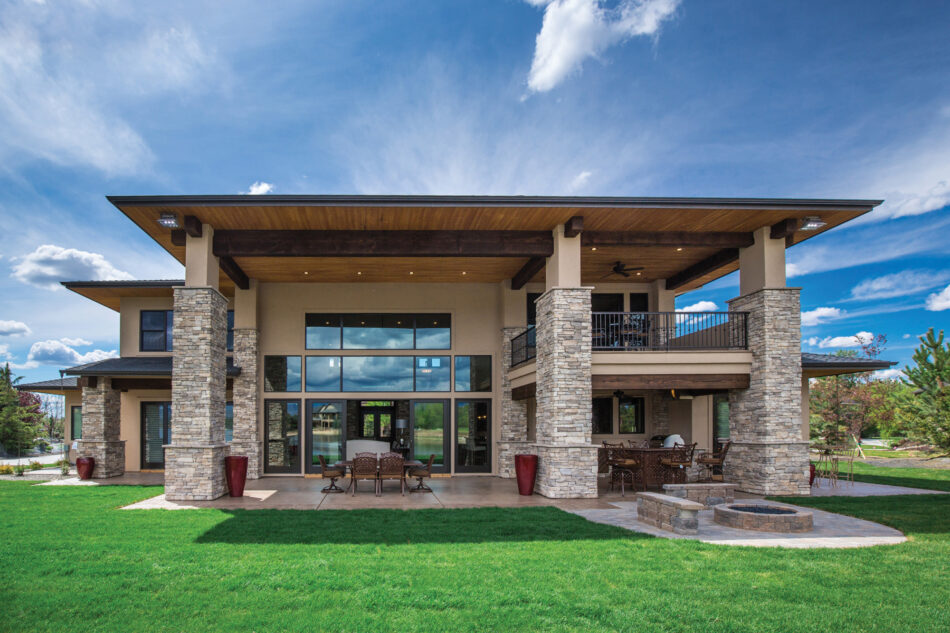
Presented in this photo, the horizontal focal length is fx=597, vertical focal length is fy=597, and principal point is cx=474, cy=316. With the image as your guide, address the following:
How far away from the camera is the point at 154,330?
1859 cm

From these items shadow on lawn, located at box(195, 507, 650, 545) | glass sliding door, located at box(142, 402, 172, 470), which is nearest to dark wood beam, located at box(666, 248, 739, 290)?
shadow on lawn, located at box(195, 507, 650, 545)

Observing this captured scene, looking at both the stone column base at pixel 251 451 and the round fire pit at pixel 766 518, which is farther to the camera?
the stone column base at pixel 251 451

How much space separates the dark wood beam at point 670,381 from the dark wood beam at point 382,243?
3.06 metres

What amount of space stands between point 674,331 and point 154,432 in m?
15.8

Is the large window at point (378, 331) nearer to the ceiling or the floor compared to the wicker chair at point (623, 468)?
nearer to the ceiling

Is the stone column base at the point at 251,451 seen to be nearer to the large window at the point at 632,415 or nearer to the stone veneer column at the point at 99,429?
the stone veneer column at the point at 99,429

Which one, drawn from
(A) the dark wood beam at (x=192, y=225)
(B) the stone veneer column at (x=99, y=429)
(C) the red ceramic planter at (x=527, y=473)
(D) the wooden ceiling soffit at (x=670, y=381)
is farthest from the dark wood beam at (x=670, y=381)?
(B) the stone veneer column at (x=99, y=429)

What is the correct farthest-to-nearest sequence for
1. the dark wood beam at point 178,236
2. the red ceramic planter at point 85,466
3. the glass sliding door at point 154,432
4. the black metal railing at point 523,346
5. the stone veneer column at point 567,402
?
the glass sliding door at point 154,432, the red ceramic planter at point 85,466, the black metal railing at point 523,346, the dark wood beam at point 178,236, the stone veneer column at point 567,402

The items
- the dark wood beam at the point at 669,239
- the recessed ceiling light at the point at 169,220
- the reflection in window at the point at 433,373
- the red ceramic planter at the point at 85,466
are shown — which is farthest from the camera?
the reflection in window at the point at 433,373

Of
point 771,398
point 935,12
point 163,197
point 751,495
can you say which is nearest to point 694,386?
point 771,398

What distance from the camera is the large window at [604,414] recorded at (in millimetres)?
17922

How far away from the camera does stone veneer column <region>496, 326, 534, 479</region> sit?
54.2 ft

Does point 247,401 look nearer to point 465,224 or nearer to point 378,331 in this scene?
point 378,331

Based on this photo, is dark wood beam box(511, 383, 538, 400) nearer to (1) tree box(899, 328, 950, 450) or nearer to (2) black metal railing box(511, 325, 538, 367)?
(2) black metal railing box(511, 325, 538, 367)
